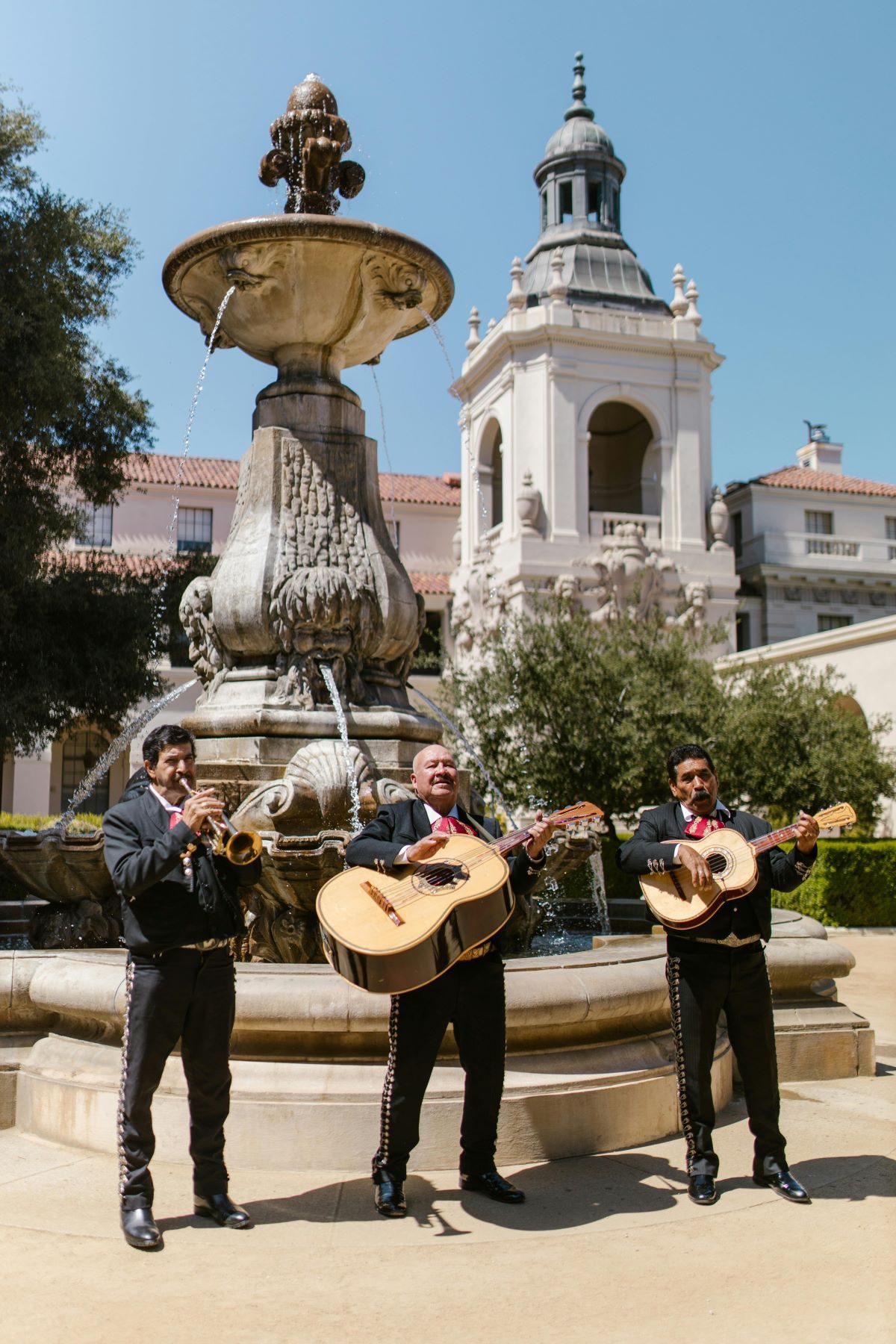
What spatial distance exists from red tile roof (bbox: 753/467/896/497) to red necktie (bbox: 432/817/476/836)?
125 ft

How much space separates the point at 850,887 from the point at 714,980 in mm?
13730

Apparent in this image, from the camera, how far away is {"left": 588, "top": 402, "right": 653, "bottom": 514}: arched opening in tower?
3991 centimetres

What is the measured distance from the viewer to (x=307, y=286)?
689 centimetres

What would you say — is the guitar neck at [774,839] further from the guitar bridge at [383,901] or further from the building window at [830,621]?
the building window at [830,621]

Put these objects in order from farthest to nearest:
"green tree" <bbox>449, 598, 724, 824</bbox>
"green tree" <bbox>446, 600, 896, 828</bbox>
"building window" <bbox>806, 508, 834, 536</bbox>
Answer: "building window" <bbox>806, 508, 834, 536</bbox>
"green tree" <bbox>446, 600, 896, 828</bbox>
"green tree" <bbox>449, 598, 724, 824</bbox>

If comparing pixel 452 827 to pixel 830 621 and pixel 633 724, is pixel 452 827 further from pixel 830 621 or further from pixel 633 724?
pixel 830 621

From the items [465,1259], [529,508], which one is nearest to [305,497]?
[465,1259]

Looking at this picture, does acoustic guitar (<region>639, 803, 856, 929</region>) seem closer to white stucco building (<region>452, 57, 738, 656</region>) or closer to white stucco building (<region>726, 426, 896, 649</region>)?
white stucco building (<region>452, 57, 738, 656</region>)

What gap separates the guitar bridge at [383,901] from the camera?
3873 mm

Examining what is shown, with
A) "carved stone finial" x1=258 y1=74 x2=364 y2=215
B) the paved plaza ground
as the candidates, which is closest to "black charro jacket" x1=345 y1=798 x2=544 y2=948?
the paved plaza ground

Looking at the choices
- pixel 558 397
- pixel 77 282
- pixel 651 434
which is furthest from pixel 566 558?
pixel 77 282

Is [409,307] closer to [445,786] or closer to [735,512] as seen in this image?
[445,786]

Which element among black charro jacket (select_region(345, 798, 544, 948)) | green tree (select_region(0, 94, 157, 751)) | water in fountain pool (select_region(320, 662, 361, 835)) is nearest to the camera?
black charro jacket (select_region(345, 798, 544, 948))

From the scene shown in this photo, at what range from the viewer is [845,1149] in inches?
195
